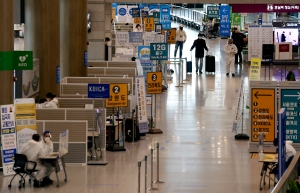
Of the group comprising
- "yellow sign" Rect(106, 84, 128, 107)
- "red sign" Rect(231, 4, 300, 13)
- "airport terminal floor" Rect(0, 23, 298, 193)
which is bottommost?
"airport terminal floor" Rect(0, 23, 298, 193)

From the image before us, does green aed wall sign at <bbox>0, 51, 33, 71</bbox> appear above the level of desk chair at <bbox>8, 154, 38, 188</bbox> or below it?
above

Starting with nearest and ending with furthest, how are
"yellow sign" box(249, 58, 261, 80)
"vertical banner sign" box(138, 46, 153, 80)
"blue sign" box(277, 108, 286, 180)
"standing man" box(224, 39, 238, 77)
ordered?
1. "blue sign" box(277, 108, 286, 180)
2. "yellow sign" box(249, 58, 261, 80)
3. "vertical banner sign" box(138, 46, 153, 80)
4. "standing man" box(224, 39, 238, 77)

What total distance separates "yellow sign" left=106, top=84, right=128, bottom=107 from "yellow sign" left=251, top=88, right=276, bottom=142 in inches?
129

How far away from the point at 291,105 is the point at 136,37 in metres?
15.9

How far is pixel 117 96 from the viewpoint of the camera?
2064 cm

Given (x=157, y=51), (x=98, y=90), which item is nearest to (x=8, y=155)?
(x=98, y=90)

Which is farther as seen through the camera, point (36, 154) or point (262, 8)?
point (262, 8)

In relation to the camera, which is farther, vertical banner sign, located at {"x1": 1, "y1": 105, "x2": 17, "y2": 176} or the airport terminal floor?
vertical banner sign, located at {"x1": 1, "y1": 105, "x2": 17, "y2": 176}

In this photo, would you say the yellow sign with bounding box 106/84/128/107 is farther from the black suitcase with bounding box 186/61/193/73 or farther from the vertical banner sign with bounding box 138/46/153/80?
the black suitcase with bounding box 186/61/193/73

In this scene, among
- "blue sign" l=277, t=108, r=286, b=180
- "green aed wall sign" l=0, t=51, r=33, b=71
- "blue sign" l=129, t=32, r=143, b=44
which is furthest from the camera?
"blue sign" l=129, t=32, r=143, b=44

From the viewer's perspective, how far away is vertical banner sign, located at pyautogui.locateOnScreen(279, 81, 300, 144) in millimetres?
19891

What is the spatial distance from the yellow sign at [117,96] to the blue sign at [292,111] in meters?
4.03

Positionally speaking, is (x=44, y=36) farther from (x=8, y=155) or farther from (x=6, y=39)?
(x=8, y=155)

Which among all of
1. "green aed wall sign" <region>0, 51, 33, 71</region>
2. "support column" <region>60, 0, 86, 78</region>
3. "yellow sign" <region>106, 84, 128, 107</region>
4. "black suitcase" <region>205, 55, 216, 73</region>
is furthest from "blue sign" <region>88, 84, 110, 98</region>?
"black suitcase" <region>205, 55, 216, 73</region>
